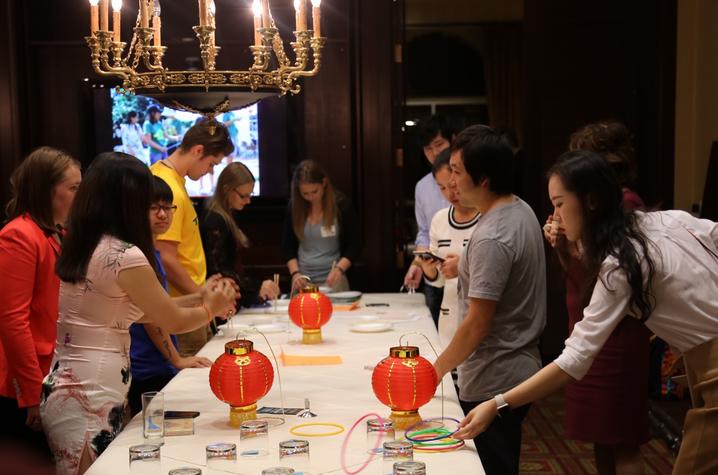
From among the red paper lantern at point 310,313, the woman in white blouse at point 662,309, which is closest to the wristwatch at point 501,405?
the woman in white blouse at point 662,309

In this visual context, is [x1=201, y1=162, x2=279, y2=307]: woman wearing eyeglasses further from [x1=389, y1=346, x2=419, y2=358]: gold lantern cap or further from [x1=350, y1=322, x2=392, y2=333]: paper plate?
[x1=389, y1=346, x2=419, y2=358]: gold lantern cap

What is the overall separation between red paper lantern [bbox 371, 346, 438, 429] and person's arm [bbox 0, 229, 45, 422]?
1.34 meters

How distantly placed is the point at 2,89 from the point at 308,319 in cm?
383

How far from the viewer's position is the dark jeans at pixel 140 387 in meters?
3.33

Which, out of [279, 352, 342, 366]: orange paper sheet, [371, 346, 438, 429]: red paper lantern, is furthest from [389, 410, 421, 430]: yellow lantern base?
[279, 352, 342, 366]: orange paper sheet

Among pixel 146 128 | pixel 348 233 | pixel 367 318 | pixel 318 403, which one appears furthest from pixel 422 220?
pixel 318 403

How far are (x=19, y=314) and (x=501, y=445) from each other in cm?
167

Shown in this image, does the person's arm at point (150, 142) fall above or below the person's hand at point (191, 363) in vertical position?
above

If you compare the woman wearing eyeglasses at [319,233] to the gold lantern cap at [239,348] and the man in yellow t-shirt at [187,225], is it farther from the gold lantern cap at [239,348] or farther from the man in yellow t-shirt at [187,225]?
the gold lantern cap at [239,348]

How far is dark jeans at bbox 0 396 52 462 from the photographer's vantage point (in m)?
3.31

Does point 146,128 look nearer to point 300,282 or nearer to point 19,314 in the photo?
point 300,282

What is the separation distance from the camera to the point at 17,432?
3.40 meters

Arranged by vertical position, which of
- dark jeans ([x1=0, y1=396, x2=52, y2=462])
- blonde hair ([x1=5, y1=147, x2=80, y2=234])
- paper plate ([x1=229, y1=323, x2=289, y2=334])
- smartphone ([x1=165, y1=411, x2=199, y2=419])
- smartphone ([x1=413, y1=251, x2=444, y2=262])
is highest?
blonde hair ([x1=5, y1=147, x2=80, y2=234])

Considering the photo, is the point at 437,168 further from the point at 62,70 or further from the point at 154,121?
the point at 62,70
